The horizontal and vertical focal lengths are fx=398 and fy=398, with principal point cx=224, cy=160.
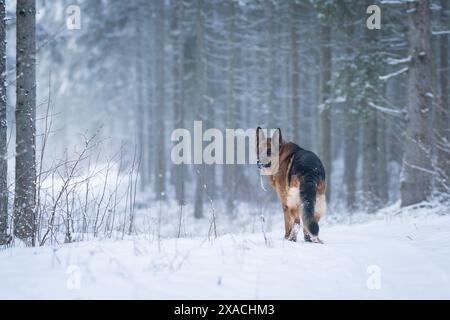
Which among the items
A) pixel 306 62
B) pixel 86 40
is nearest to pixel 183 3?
pixel 306 62

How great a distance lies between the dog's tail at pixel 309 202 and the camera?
5.15 metres

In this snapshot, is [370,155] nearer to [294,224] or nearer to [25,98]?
[294,224]

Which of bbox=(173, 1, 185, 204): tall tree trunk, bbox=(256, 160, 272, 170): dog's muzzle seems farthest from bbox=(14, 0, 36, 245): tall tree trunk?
bbox=(173, 1, 185, 204): tall tree trunk

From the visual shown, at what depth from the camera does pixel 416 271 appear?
3895 mm

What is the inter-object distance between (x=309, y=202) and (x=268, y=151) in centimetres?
166

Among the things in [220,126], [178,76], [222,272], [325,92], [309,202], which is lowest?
[222,272]

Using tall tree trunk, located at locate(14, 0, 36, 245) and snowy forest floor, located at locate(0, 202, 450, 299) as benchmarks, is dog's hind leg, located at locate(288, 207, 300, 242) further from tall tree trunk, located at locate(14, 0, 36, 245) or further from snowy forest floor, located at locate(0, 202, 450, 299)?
tall tree trunk, located at locate(14, 0, 36, 245)

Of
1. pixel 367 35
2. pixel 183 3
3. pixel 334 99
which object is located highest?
pixel 183 3

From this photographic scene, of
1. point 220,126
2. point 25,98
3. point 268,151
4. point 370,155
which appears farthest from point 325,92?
point 220,126

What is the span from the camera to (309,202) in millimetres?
5293

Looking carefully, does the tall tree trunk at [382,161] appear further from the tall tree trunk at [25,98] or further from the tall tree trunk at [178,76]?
the tall tree trunk at [25,98]

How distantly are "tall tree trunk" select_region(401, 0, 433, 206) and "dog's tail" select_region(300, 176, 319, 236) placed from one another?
22.3 ft

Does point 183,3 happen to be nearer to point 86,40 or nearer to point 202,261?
point 86,40

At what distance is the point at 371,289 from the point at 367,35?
1441cm
